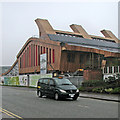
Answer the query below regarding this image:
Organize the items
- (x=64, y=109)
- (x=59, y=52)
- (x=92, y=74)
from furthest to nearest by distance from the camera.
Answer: (x=59, y=52), (x=92, y=74), (x=64, y=109)

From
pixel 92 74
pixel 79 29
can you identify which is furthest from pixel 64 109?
pixel 79 29

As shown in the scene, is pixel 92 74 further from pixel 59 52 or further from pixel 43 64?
pixel 43 64

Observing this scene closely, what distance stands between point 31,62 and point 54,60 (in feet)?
43.9

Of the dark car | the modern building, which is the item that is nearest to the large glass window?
the modern building

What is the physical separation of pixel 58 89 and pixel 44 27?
51975 mm

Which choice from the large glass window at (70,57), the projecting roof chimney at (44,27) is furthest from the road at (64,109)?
the projecting roof chimney at (44,27)

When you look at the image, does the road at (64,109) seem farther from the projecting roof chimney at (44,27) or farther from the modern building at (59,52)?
the projecting roof chimney at (44,27)

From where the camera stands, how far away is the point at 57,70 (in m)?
54.2

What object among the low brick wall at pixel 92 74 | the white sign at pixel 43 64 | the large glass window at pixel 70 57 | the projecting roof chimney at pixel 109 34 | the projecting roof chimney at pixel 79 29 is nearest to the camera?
the low brick wall at pixel 92 74

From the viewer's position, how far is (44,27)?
6669cm

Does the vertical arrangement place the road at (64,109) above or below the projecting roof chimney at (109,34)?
below

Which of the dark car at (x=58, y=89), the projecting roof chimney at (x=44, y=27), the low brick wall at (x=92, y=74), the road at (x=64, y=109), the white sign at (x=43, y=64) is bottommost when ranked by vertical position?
the road at (x=64, y=109)

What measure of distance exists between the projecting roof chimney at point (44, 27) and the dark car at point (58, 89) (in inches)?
1834

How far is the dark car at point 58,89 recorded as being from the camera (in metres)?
16.0
